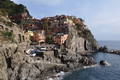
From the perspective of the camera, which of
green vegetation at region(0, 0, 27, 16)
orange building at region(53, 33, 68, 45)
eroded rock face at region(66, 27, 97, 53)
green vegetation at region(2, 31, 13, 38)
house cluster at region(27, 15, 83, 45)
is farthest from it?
eroded rock face at region(66, 27, 97, 53)

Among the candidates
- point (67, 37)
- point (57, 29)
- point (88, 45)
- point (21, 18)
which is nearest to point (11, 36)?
point (21, 18)

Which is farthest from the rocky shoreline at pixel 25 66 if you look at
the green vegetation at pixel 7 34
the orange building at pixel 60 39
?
the orange building at pixel 60 39

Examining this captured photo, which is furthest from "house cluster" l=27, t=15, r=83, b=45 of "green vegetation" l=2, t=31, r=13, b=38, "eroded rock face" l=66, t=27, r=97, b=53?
"green vegetation" l=2, t=31, r=13, b=38

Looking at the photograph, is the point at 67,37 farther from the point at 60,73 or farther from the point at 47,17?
the point at 60,73

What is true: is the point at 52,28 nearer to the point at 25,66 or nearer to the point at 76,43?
the point at 76,43

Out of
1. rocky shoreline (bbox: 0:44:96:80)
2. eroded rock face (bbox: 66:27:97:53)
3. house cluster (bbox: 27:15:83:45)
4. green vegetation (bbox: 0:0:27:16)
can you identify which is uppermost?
green vegetation (bbox: 0:0:27:16)

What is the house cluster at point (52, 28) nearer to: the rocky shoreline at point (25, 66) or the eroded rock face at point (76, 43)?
the eroded rock face at point (76, 43)

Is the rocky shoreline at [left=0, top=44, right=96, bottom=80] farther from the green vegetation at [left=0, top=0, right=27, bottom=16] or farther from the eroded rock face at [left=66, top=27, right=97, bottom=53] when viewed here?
the green vegetation at [left=0, top=0, right=27, bottom=16]

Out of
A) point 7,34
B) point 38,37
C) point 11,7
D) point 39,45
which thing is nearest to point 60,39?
point 38,37

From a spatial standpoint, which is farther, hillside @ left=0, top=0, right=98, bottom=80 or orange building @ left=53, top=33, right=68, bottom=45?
orange building @ left=53, top=33, right=68, bottom=45

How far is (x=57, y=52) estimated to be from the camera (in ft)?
253

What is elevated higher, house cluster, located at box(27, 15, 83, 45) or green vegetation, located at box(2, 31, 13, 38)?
house cluster, located at box(27, 15, 83, 45)

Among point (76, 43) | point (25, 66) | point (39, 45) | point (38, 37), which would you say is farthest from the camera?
point (76, 43)

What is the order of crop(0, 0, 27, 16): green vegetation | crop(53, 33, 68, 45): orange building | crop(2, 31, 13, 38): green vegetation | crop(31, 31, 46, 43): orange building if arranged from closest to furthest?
crop(2, 31, 13, 38): green vegetation, crop(0, 0, 27, 16): green vegetation, crop(31, 31, 46, 43): orange building, crop(53, 33, 68, 45): orange building
